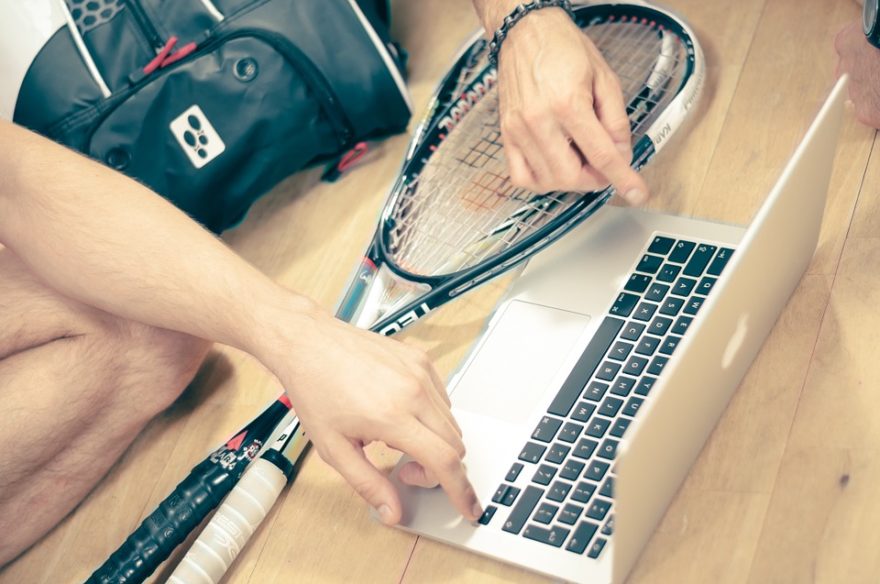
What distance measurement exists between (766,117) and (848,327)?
0.30 meters

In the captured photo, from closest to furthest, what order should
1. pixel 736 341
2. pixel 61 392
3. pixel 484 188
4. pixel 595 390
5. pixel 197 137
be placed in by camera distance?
pixel 736 341, pixel 595 390, pixel 61 392, pixel 484 188, pixel 197 137

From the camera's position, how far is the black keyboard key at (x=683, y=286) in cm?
98

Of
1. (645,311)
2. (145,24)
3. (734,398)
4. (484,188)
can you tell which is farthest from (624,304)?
(145,24)

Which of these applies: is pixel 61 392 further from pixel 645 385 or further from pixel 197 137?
pixel 645 385

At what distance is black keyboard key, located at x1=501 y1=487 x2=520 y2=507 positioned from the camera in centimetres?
92

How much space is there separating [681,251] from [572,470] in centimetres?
25

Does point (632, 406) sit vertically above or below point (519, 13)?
below

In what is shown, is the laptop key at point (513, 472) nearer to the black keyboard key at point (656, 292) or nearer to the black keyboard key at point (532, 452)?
the black keyboard key at point (532, 452)

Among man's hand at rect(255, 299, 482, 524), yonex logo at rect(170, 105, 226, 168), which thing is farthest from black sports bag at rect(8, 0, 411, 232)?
man's hand at rect(255, 299, 482, 524)

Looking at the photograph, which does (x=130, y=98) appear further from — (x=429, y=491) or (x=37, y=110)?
(x=429, y=491)

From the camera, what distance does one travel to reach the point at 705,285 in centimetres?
97

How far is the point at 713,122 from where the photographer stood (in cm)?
118

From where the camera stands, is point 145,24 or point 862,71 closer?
point 862,71

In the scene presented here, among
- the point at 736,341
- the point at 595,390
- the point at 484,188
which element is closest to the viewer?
the point at 736,341
